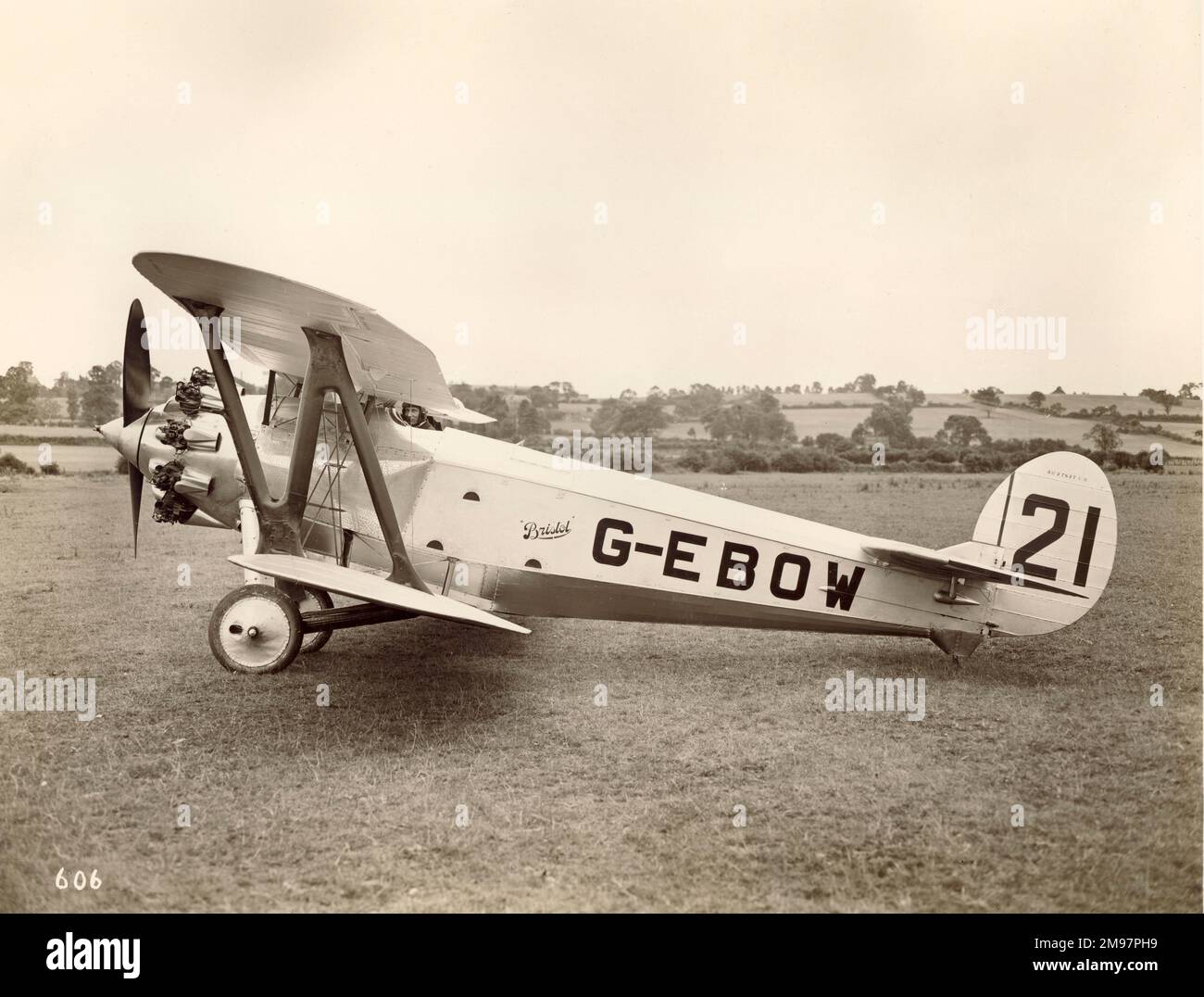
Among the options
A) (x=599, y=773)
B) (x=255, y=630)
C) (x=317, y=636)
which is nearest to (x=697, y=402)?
(x=317, y=636)

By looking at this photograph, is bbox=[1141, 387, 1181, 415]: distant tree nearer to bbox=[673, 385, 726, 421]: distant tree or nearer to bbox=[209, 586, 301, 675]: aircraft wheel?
bbox=[673, 385, 726, 421]: distant tree

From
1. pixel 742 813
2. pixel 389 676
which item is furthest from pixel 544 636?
pixel 742 813

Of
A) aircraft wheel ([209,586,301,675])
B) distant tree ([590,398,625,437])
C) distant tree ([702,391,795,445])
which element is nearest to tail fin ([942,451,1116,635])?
aircraft wheel ([209,586,301,675])

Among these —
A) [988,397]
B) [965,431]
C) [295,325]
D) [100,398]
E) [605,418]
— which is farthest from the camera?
[605,418]

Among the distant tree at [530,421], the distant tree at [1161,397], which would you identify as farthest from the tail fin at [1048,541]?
the distant tree at [530,421]

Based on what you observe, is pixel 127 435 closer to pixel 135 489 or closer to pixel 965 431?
pixel 135 489
